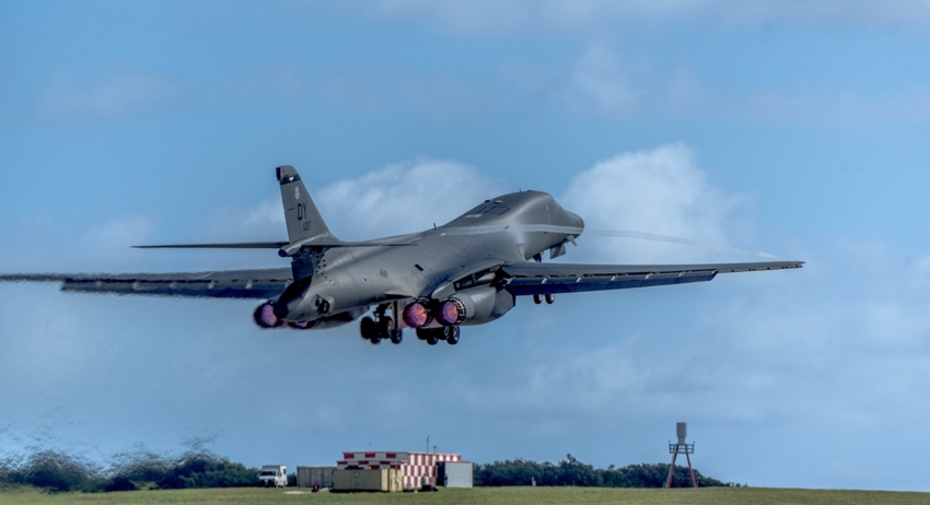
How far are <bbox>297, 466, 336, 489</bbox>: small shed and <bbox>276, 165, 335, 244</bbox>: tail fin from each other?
14.7 meters

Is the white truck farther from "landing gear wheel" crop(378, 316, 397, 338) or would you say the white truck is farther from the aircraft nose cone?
the aircraft nose cone

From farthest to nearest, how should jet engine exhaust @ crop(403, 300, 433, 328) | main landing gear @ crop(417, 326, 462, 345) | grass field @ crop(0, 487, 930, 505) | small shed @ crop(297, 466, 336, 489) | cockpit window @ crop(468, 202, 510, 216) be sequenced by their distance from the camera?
cockpit window @ crop(468, 202, 510, 216) < small shed @ crop(297, 466, 336, 489) < main landing gear @ crop(417, 326, 462, 345) < jet engine exhaust @ crop(403, 300, 433, 328) < grass field @ crop(0, 487, 930, 505)

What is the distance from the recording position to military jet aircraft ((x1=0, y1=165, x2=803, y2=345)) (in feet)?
139

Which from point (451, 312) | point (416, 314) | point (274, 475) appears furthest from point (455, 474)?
point (416, 314)

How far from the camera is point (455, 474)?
180 ft

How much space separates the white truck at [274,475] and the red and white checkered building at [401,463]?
451 centimetres

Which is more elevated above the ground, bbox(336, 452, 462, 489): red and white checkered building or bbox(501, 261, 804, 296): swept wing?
bbox(501, 261, 804, 296): swept wing

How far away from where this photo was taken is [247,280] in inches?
1844

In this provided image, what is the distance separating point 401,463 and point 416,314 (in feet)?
23.4

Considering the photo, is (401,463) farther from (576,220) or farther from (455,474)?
(576,220)

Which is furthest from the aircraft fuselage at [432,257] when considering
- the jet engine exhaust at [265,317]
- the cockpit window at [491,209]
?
the jet engine exhaust at [265,317]

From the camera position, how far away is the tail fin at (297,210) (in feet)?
139

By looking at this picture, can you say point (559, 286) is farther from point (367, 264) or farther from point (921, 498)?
point (921, 498)

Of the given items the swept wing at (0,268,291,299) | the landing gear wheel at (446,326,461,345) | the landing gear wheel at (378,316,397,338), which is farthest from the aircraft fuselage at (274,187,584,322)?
the swept wing at (0,268,291,299)
